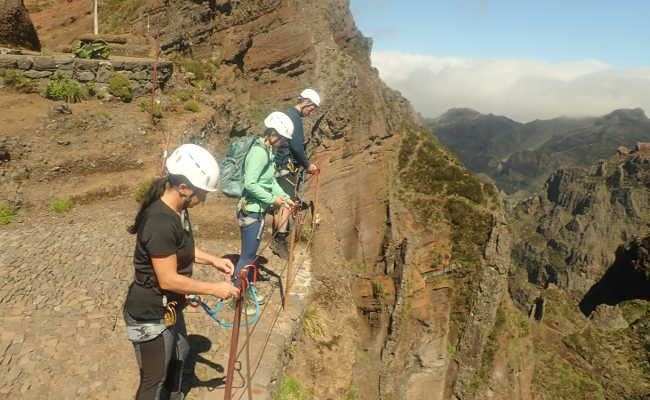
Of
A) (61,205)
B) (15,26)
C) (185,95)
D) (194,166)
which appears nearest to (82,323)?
(194,166)

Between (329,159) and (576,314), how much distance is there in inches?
1837

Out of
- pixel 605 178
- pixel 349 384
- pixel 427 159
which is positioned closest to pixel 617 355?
pixel 427 159

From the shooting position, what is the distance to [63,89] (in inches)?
645

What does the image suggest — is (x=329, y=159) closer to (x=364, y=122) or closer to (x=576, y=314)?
(x=364, y=122)

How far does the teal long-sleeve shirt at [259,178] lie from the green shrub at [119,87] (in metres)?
15.1

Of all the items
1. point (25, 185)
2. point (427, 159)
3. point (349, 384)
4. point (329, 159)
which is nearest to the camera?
point (349, 384)

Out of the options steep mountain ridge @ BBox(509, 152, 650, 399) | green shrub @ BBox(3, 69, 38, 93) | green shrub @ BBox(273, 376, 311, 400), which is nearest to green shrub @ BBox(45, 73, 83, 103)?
green shrub @ BBox(3, 69, 38, 93)

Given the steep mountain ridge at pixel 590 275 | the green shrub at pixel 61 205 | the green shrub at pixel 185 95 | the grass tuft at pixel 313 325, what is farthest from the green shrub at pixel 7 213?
the steep mountain ridge at pixel 590 275

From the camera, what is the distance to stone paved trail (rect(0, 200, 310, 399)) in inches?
213

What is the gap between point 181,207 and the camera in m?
3.47

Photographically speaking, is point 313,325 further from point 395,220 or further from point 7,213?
point 395,220

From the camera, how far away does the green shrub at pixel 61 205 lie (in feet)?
36.9

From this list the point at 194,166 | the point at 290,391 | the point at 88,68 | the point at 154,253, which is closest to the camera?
the point at 154,253

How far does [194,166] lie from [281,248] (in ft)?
22.3
